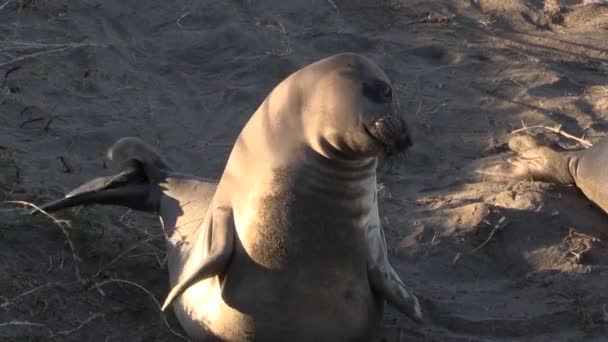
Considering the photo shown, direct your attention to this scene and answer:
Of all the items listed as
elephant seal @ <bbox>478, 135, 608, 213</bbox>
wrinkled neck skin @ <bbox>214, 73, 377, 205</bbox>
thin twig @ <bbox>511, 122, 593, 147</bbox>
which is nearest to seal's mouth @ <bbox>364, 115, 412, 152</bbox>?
wrinkled neck skin @ <bbox>214, 73, 377, 205</bbox>

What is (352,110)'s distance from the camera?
3061 millimetres

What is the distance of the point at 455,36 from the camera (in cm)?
758

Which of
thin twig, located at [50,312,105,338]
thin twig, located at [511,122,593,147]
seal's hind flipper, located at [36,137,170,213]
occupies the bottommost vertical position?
thin twig, located at [511,122,593,147]

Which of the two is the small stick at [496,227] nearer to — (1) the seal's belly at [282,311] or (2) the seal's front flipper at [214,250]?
(1) the seal's belly at [282,311]

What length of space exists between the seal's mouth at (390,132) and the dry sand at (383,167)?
128 cm

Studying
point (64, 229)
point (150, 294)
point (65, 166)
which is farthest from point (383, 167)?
point (64, 229)

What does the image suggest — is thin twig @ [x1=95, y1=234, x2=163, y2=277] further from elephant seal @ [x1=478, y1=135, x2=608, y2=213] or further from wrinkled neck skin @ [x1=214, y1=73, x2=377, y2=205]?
elephant seal @ [x1=478, y1=135, x2=608, y2=213]

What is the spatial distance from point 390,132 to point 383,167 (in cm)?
250

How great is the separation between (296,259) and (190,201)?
1.09 m

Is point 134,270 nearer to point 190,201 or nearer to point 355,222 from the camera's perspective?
point 190,201

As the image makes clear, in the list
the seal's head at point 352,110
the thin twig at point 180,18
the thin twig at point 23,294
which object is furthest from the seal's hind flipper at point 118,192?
the thin twig at point 180,18

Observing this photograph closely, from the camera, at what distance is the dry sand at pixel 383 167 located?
418 cm

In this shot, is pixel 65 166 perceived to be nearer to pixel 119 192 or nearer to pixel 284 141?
pixel 119 192

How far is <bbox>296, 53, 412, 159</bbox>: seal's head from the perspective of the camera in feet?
9.92
